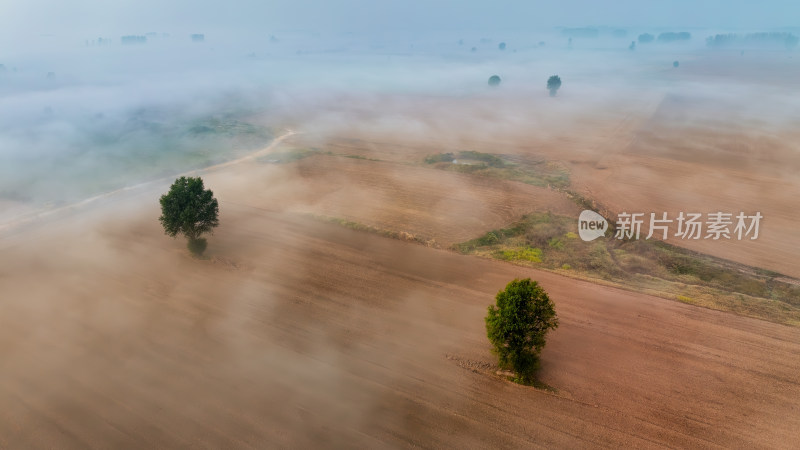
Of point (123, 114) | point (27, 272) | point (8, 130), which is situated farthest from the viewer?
point (123, 114)

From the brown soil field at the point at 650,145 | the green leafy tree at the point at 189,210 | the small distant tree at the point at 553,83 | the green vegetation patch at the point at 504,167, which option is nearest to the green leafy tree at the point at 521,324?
the brown soil field at the point at 650,145

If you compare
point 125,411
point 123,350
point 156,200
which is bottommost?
point 125,411

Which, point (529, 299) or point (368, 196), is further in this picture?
point (368, 196)

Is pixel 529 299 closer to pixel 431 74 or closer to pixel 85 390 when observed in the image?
pixel 85 390

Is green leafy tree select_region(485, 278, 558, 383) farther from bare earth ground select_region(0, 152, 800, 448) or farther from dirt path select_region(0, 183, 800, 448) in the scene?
bare earth ground select_region(0, 152, 800, 448)

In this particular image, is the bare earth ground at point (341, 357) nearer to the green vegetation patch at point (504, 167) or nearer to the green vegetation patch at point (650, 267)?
the green vegetation patch at point (650, 267)

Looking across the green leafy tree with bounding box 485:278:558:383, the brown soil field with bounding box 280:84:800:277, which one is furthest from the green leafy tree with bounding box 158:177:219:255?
the brown soil field with bounding box 280:84:800:277

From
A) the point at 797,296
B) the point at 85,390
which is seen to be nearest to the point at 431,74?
the point at 797,296
